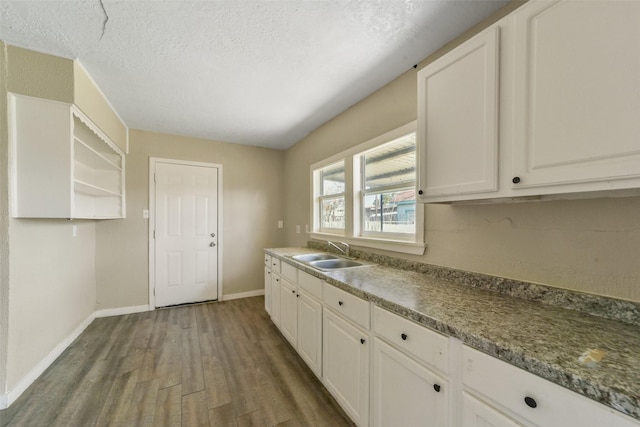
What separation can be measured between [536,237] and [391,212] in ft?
3.58

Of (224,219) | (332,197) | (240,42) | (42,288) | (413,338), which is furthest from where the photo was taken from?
(224,219)

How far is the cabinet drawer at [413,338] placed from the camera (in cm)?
99

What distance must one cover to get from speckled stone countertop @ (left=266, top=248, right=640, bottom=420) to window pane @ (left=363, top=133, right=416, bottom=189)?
3.10 feet

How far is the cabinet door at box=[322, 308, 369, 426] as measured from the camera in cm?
141

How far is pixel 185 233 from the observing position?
3617mm

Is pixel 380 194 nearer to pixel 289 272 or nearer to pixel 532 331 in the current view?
pixel 289 272

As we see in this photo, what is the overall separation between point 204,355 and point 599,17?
3.19 m

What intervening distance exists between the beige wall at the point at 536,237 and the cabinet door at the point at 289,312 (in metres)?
1.12

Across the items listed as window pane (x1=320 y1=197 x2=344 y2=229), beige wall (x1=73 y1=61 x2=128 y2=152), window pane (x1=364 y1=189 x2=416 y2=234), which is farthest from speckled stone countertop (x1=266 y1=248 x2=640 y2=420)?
beige wall (x1=73 y1=61 x2=128 y2=152)

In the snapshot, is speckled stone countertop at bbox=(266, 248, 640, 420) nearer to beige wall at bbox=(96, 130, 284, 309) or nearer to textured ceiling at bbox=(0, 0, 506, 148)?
textured ceiling at bbox=(0, 0, 506, 148)

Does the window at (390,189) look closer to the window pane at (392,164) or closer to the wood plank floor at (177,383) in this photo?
the window pane at (392,164)

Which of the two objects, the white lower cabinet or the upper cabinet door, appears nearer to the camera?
the upper cabinet door

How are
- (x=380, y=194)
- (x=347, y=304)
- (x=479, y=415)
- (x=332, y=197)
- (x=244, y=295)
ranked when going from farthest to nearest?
(x=244, y=295), (x=332, y=197), (x=380, y=194), (x=347, y=304), (x=479, y=415)

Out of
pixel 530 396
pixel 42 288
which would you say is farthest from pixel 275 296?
pixel 530 396
